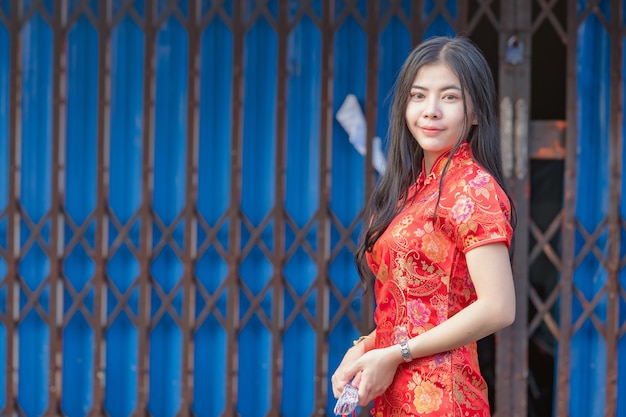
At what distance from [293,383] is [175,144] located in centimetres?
133

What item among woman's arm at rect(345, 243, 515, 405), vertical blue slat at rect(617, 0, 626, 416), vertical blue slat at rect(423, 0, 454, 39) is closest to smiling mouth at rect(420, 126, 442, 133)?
woman's arm at rect(345, 243, 515, 405)

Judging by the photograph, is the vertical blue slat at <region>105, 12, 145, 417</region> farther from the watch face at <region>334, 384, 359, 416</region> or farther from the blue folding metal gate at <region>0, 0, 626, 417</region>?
the watch face at <region>334, 384, 359, 416</region>

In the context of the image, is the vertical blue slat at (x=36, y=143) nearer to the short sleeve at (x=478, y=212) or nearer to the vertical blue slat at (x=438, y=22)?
the vertical blue slat at (x=438, y=22)

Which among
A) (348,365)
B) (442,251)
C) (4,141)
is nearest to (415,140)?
(442,251)

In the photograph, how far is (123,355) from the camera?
3.91 meters

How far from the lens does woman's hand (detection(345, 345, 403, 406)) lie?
5.98 feet

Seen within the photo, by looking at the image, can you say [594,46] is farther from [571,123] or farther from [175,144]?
[175,144]

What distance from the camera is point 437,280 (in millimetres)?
1845

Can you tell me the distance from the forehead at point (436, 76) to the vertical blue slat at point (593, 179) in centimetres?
218

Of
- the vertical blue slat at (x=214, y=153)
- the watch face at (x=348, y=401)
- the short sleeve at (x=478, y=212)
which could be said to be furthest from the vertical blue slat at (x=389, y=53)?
the watch face at (x=348, y=401)

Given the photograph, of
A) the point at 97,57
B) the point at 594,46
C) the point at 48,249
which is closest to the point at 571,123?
the point at 594,46

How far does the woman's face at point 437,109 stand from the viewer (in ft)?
6.10

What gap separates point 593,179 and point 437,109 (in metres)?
2.27

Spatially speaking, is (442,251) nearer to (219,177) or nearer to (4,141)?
(219,177)
